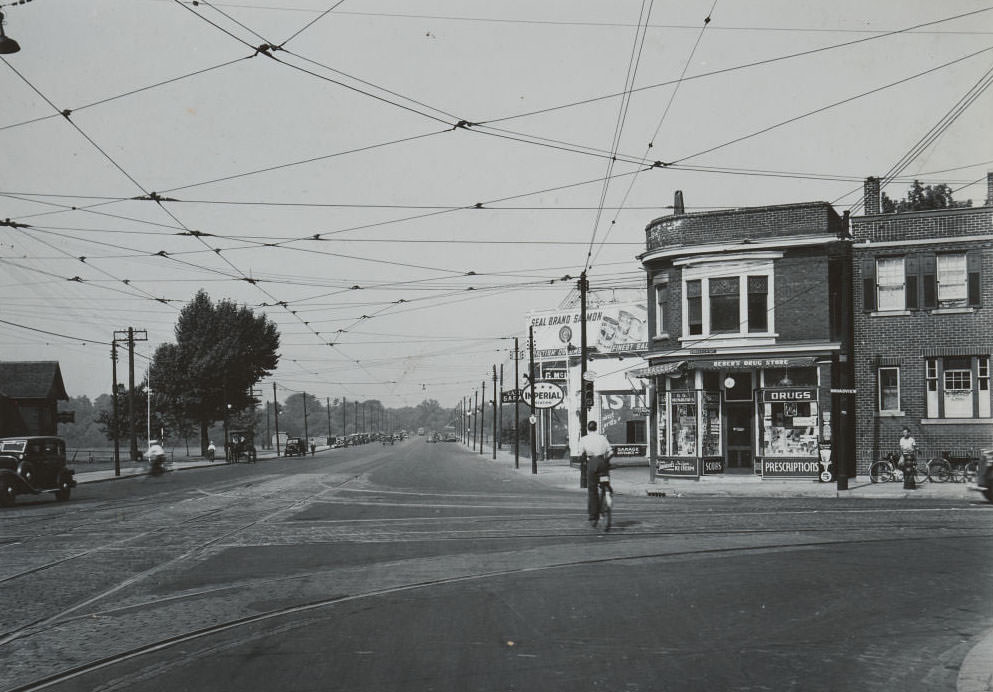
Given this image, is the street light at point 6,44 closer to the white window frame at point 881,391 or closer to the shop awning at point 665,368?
the shop awning at point 665,368

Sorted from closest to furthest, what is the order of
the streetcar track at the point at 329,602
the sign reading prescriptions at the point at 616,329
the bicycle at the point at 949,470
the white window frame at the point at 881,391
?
the streetcar track at the point at 329,602 → the bicycle at the point at 949,470 → the white window frame at the point at 881,391 → the sign reading prescriptions at the point at 616,329

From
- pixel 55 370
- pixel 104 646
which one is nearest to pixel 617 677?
pixel 104 646

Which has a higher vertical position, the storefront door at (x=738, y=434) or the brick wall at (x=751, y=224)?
the brick wall at (x=751, y=224)

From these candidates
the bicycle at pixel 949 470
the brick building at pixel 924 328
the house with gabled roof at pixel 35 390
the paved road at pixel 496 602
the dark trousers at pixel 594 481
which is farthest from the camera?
the house with gabled roof at pixel 35 390

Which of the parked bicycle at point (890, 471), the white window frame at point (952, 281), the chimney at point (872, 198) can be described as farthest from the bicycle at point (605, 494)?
the chimney at point (872, 198)

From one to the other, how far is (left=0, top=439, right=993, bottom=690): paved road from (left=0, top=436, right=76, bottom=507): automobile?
7057 millimetres

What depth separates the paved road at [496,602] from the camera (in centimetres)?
688

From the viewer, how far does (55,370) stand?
69000 millimetres

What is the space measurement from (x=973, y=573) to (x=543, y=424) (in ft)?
162

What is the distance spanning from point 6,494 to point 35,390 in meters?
46.9

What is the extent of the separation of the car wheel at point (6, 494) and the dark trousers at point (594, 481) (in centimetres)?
1713

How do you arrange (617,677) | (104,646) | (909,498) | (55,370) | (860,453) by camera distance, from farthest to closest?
(55,370), (860,453), (909,498), (104,646), (617,677)

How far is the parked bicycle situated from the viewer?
29408 mm

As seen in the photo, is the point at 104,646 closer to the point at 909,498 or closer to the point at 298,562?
the point at 298,562
